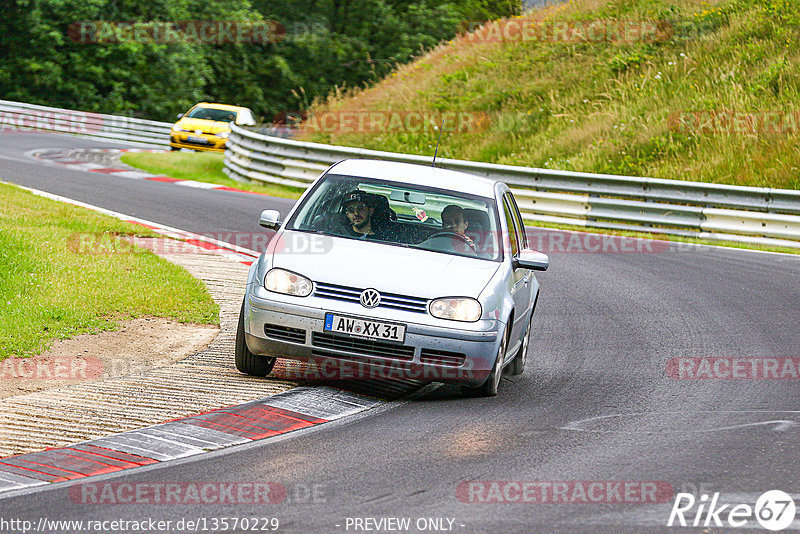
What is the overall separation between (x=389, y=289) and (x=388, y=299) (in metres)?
0.07

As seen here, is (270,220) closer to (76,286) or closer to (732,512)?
(76,286)

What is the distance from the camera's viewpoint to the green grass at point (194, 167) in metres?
24.7

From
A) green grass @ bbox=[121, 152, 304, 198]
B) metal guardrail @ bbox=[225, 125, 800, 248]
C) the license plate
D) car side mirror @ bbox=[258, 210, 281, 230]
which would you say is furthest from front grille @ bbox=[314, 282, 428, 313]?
green grass @ bbox=[121, 152, 304, 198]

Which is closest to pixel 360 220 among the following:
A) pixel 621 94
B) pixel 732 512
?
pixel 732 512

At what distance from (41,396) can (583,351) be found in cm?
485

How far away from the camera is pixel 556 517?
215 inches

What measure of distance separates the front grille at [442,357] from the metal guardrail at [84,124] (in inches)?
1292

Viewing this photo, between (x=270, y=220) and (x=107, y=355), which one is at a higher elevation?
(x=270, y=220)

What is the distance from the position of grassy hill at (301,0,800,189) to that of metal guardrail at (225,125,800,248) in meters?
3.09

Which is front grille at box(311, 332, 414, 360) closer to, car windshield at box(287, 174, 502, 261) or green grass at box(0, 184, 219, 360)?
car windshield at box(287, 174, 502, 261)

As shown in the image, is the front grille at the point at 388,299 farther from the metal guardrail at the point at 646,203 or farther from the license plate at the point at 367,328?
the metal guardrail at the point at 646,203

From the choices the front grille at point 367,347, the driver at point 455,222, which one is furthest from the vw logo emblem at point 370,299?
the driver at point 455,222

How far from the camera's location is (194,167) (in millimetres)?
28484

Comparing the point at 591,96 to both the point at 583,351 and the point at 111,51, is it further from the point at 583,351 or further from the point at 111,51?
the point at 111,51
